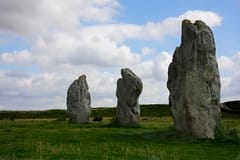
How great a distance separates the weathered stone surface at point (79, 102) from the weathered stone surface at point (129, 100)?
961 centimetres

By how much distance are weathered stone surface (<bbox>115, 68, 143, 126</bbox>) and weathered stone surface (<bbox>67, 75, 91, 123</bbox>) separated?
961 cm

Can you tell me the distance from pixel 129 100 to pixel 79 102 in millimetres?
11423

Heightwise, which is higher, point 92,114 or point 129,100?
point 92,114

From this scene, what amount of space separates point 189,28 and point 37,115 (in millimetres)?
62086

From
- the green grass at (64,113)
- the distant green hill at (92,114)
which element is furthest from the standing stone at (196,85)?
the green grass at (64,113)

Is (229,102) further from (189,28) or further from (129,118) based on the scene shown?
(189,28)

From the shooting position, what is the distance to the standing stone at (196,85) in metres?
29.2

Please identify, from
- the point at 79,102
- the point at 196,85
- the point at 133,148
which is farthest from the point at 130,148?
the point at 79,102

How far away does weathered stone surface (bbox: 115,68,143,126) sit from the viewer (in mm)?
44375

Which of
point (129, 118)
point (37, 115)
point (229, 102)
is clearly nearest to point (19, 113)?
point (37, 115)

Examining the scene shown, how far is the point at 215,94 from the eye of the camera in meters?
30.1

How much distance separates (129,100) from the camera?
44.8 metres

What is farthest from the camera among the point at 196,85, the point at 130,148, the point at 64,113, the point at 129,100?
the point at 64,113

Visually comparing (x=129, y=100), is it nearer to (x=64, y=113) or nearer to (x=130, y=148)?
(x=130, y=148)
